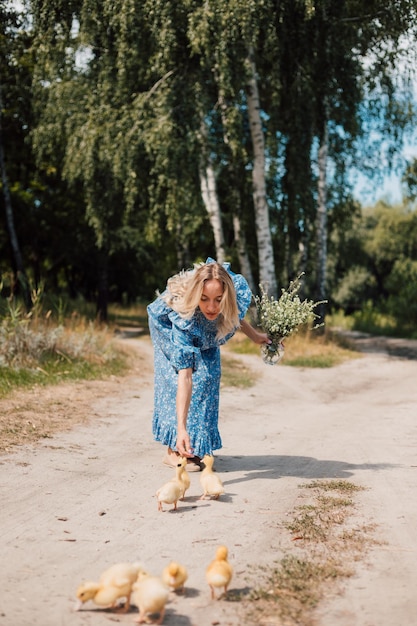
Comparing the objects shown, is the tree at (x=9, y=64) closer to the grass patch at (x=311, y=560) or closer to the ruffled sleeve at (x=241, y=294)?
the ruffled sleeve at (x=241, y=294)

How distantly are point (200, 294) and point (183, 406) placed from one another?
0.86 metres

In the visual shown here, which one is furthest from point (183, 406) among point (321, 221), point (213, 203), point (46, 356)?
point (321, 221)

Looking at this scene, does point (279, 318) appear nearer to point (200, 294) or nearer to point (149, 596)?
point (200, 294)

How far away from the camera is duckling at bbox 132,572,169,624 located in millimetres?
3205

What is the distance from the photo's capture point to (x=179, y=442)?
534 centimetres

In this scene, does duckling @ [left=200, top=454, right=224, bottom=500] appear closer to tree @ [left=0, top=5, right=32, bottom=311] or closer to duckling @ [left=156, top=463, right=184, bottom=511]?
→ duckling @ [left=156, top=463, right=184, bottom=511]

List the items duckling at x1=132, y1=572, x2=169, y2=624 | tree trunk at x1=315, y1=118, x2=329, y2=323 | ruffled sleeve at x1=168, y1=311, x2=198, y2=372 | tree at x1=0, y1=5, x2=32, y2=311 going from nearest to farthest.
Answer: duckling at x1=132, y1=572, x2=169, y2=624 → ruffled sleeve at x1=168, y1=311, x2=198, y2=372 → tree trunk at x1=315, y1=118, x2=329, y2=323 → tree at x1=0, y1=5, x2=32, y2=311

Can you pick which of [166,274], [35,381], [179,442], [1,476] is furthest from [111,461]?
[166,274]

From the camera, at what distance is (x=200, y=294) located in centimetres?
564

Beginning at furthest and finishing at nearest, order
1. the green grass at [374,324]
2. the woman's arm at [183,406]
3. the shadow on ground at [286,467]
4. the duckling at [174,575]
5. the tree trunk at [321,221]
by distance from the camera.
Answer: the green grass at [374,324], the tree trunk at [321,221], the shadow on ground at [286,467], the woman's arm at [183,406], the duckling at [174,575]

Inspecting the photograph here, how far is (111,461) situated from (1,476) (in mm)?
1142

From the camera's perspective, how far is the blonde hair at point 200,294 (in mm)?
5641

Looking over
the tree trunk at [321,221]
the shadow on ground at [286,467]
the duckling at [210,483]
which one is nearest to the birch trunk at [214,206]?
the tree trunk at [321,221]

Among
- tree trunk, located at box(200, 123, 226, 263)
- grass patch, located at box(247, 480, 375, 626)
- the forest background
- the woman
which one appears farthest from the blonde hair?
tree trunk, located at box(200, 123, 226, 263)
